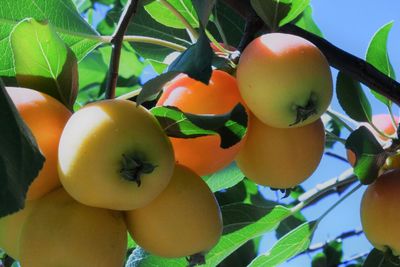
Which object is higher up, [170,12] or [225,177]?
[170,12]

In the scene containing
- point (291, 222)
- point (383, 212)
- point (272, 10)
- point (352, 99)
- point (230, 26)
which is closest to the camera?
point (272, 10)

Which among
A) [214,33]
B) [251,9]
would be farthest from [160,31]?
[251,9]

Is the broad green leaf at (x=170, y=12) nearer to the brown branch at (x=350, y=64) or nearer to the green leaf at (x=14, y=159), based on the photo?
the brown branch at (x=350, y=64)

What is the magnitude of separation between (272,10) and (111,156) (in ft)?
1.19

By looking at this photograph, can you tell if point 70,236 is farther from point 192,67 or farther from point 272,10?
point 272,10

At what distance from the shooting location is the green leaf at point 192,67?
803 millimetres

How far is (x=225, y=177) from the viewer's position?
4.40 ft

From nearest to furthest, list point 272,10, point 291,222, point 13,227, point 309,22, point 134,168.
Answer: point 134,168 → point 13,227 → point 272,10 → point 309,22 → point 291,222

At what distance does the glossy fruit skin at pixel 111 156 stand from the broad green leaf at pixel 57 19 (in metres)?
0.37

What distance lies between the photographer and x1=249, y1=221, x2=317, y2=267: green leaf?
4.57 ft

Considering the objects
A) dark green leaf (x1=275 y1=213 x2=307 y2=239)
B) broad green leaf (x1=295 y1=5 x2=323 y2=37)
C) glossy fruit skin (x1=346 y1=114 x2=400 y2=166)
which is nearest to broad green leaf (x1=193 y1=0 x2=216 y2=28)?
glossy fruit skin (x1=346 y1=114 x2=400 y2=166)

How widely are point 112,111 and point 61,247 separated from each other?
0.15 metres

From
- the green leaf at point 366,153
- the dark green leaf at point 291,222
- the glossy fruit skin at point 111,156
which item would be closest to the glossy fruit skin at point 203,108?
the glossy fruit skin at point 111,156

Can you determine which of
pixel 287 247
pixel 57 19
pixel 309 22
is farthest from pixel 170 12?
pixel 309 22
